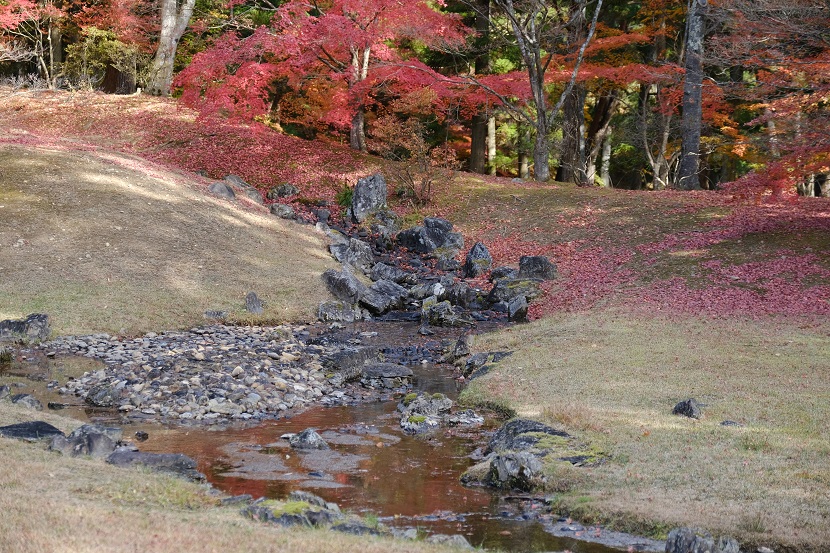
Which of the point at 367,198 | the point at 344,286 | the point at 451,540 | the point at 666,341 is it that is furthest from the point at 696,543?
the point at 367,198

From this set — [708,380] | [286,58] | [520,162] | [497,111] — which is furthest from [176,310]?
[520,162]

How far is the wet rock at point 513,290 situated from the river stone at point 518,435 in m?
10.6

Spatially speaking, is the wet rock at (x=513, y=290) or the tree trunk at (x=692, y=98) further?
the tree trunk at (x=692, y=98)

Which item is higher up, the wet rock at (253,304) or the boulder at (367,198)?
the boulder at (367,198)

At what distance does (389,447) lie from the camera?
36.8 feet

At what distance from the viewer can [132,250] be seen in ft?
68.6

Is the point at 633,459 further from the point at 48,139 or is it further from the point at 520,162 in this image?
the point at 520,162

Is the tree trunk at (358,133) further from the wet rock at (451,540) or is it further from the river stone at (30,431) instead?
the wet rock at (451,540)

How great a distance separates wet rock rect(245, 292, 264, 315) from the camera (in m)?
19.5

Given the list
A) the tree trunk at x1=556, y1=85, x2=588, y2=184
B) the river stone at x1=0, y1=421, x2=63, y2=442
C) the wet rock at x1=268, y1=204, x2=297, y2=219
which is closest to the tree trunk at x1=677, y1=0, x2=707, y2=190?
the tree trunk at x1=556, y1=85, x2=588, y2=184

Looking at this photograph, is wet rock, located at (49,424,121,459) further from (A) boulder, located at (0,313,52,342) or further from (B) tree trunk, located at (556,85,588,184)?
(B) tree trunk, located at (556,85,588,184)

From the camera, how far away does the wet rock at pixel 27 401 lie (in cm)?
1162

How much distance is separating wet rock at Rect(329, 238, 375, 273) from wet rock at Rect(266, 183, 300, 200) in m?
5.19

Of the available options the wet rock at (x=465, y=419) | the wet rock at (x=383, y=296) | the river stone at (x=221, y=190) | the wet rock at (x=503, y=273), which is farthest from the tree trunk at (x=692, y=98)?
the wet rock at (x=465, y=419)
